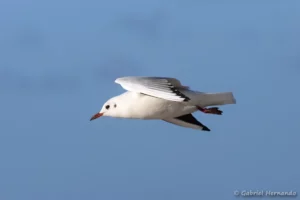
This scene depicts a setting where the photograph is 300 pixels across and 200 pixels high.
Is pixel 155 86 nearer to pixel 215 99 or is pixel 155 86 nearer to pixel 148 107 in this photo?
pixel 148 107

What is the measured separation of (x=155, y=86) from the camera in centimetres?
2072

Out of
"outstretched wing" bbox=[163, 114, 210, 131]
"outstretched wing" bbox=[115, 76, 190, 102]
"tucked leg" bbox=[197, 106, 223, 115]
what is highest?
"outstretched wing" bbox=[115, 76, 190, 102]

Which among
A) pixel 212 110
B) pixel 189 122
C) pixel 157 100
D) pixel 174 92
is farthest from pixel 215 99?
pixel 189 122

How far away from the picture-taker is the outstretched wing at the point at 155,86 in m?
20.3

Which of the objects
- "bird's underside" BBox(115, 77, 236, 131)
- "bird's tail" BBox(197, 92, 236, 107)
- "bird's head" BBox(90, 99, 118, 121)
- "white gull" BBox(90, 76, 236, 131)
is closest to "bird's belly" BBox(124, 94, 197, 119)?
"white gull" BBox(90, 76, 236, 131)

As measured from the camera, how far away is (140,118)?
22.0m

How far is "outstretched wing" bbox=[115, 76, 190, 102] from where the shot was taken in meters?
20.3

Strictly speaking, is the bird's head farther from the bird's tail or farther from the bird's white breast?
the bird's tail

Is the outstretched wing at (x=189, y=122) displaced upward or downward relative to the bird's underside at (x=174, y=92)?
downward

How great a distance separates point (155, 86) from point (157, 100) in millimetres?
839

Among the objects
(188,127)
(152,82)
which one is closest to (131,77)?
(152,82)

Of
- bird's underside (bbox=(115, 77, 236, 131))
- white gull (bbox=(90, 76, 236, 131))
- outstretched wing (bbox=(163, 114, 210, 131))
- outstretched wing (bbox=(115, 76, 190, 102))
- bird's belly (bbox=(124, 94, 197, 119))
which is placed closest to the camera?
outstretched wing (bbox=(115, 76, 190, 102))

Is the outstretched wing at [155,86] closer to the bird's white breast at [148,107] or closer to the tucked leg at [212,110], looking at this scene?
the bird's white breast at [148,107]

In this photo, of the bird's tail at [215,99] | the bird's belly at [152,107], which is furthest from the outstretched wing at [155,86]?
the bird's tail at [215,99]
